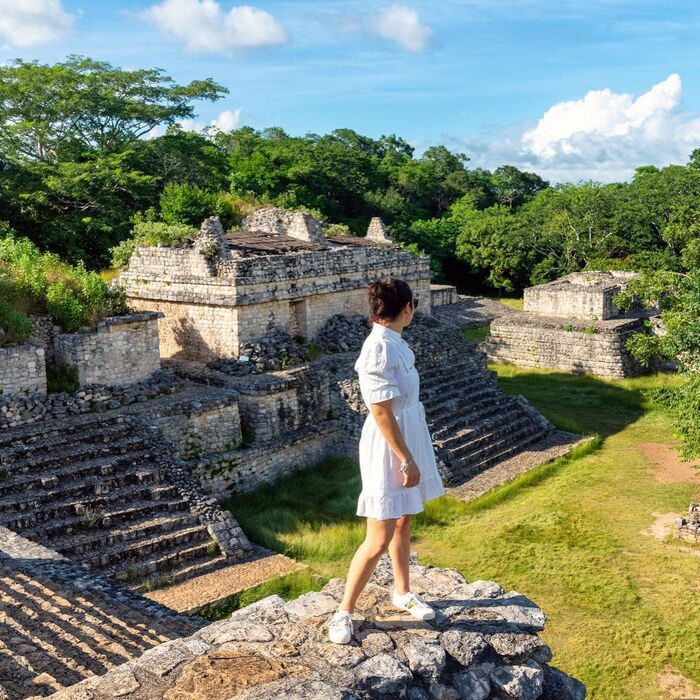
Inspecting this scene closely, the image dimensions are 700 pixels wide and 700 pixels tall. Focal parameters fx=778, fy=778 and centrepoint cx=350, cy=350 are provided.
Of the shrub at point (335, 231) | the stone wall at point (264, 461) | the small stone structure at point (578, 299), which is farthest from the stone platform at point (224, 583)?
the small stone structure at point (578, 299)

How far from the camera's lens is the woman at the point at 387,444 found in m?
4.66

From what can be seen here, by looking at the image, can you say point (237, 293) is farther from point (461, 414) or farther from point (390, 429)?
point (390, 429)

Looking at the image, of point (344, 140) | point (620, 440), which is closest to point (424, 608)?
point (620, 440)

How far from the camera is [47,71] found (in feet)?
87.9

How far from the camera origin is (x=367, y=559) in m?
4.78

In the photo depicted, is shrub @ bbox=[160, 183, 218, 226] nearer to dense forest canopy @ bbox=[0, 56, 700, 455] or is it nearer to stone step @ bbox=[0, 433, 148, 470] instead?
dense forest canopy @ bbox=[0, 56, 700, 455]

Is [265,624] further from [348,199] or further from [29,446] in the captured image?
[348,199]

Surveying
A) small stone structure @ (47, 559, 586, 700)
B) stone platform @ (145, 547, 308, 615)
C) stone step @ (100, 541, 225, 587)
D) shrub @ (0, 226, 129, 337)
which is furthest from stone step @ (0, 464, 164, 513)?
small stone structure @ (47, 559, 586, 700)

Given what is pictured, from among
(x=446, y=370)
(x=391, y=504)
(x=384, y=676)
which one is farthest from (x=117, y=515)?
(x=446, y=370)

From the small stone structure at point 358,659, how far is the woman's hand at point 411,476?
925mm

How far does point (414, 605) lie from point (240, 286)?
10.3 meters

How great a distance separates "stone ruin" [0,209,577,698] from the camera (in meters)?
9.85

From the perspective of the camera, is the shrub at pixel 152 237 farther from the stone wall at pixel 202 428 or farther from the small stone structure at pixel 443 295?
the small stone structure at pixel 443 295

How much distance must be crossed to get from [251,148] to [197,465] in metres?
34.2
